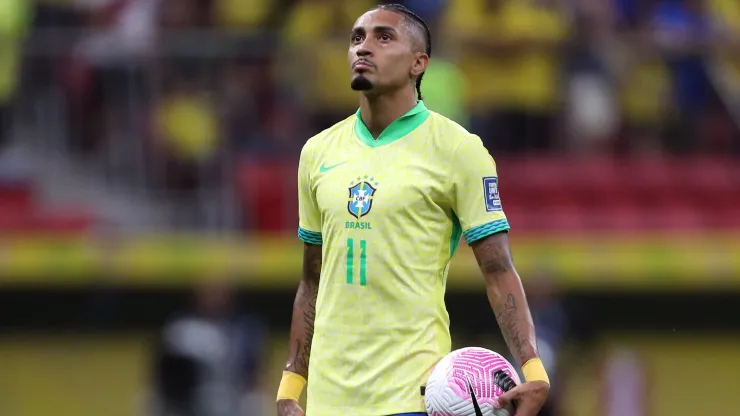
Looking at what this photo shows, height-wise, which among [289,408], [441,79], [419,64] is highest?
[419,64]

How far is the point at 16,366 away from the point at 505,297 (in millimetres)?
9056

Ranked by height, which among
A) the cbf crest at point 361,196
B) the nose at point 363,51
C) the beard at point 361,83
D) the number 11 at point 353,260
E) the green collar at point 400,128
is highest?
the nose at point 363,51

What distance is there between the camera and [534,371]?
518 cm

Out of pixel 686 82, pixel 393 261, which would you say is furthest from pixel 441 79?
pixel 393 261

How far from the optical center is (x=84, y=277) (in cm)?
1277

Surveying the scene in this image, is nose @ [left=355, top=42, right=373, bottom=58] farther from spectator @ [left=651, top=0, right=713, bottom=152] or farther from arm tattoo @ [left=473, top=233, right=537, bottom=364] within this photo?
spectator @ [left=651, top=0, right=713, bottom=152]

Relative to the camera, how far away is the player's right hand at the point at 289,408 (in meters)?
5.59

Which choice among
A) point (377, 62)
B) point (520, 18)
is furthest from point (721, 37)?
point (377, 62)

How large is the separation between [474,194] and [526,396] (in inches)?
29.5

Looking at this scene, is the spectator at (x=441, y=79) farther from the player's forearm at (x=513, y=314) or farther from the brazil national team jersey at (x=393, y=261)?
the player's forearm at (x=513, y=314)

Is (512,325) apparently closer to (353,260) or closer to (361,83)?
(353,260)

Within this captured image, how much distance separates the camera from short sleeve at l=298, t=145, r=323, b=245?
568 centimetres

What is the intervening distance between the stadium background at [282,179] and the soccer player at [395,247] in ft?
22.5

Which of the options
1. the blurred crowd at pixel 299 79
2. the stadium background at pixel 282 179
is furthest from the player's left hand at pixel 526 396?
the blurred crowd at pixel 299 79
